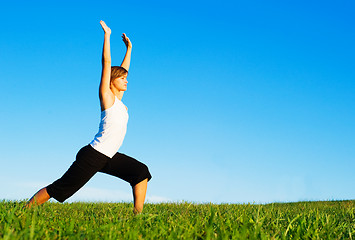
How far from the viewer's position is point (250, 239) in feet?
9.70

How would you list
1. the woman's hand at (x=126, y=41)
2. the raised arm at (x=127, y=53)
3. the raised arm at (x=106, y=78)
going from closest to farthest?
the raised arm at (x=106, y=78)
the raised arm at (x=127, y=53)
the woman's hand at (x=126, y=41)

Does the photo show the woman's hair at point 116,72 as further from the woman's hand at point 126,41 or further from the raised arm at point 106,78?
the woman's hand at point 126,41

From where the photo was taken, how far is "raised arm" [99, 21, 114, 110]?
5.35 meters

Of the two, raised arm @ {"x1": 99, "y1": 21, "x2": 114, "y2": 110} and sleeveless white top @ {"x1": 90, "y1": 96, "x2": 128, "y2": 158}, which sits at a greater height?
raised arm @ {"x1": 99, "y1": 21, "x2": 114, "y2": 110}

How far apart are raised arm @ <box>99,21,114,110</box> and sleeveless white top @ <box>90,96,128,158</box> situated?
115 millimetres

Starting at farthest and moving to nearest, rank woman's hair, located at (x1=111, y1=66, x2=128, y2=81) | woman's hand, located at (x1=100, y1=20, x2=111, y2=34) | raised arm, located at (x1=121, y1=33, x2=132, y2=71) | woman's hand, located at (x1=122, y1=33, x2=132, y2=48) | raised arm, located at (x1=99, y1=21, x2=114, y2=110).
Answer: woman's hand, located at (x1=122, y1=33, x2=132, y2=48) < raised arm, located at (x1=121, y1=33, x2=132, y2=71) < woman's hair, located at (x1=111, y1=66, x2=128, y2=81) < woman's hand, located at (x1=100, y1=20, x2=111, y2=34) < raised arm, located at (x1=99, y1=21, x2=114, y2=110)

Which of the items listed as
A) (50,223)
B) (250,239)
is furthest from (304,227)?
(50,223)

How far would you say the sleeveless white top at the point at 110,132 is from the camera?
17.9ft

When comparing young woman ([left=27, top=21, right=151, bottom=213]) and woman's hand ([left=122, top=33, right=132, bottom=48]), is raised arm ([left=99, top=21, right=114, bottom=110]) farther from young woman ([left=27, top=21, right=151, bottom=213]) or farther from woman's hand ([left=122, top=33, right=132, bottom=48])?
woman's hand ([left=122, top=33, right=132, bottom=48])

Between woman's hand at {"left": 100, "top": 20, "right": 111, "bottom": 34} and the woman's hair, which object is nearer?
woman's hand at {"left": 100, "top": 20, "right": 111, "bottom": 34}

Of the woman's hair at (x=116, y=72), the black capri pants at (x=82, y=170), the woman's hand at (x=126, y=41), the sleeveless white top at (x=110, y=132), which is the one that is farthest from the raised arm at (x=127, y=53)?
the black capri pants at (x=82, y=170)

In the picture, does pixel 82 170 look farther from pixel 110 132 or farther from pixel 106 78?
pixel 106 78

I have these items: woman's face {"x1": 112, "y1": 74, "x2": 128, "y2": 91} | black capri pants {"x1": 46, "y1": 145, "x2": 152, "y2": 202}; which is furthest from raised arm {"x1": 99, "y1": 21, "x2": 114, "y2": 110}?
black capri pants {"x1": 46, "y1": 145, "x2": 152, "y2": 202}

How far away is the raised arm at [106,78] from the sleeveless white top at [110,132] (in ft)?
0.38
